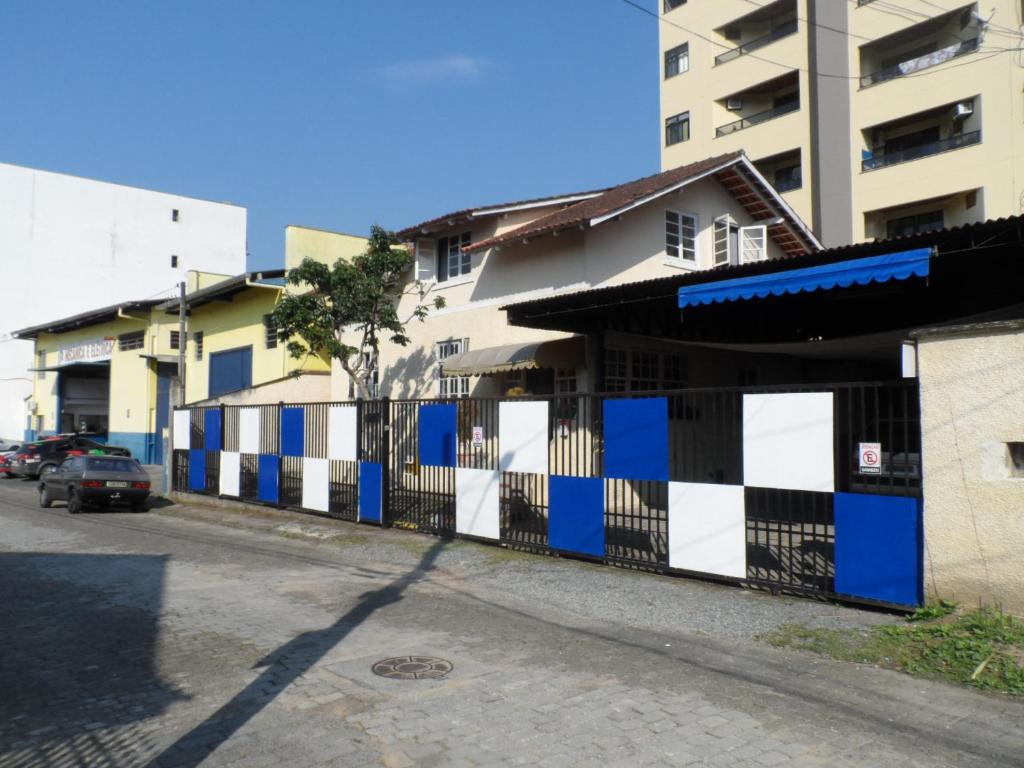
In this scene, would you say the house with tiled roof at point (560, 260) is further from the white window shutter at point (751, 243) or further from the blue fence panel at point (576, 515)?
the blue fence panel at point (576, 515)

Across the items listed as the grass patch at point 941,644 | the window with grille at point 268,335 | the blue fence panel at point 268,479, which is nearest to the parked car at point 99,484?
the blue fence panel at point 268,479

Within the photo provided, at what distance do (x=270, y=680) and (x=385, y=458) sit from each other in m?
8.10

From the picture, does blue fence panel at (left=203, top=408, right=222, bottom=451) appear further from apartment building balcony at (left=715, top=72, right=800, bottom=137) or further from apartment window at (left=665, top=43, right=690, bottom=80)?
apartment window at (left=665, top=43, right=690, bottom=80)

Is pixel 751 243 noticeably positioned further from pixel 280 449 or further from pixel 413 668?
pixel 413 668

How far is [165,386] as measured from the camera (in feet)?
113

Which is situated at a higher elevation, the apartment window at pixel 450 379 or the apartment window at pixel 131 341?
the apartment window at pixel 131 341

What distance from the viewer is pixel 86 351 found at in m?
38.5

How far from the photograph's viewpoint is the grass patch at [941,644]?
239 inches

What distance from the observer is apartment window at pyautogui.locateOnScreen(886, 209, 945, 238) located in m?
27.8

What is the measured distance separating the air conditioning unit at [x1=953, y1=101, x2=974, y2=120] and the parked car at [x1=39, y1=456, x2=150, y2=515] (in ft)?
85.3

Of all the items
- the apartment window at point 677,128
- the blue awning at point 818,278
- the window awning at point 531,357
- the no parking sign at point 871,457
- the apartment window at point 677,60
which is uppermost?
the apartment window at point 677,60

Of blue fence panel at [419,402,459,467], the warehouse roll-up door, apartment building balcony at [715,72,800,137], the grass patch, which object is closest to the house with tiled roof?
blue fence panel at [419,402,459,467]

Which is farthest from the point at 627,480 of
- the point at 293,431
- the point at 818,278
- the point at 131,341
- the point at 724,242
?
the point at 131,341

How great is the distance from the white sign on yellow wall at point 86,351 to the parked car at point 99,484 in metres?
19.5
